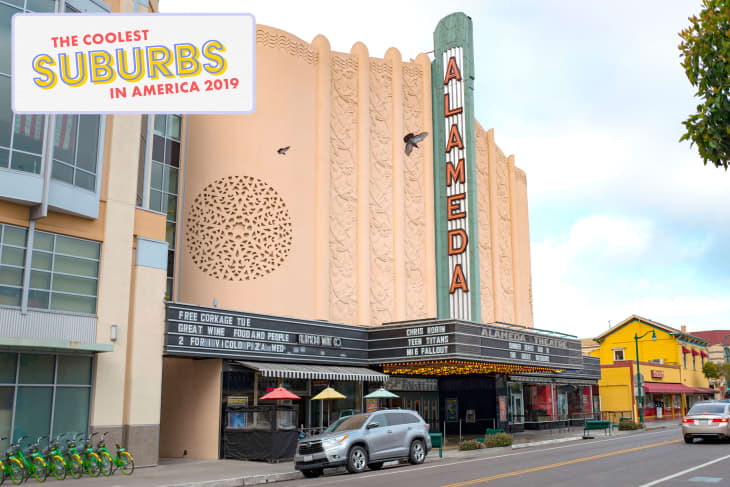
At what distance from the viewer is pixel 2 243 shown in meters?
19.5

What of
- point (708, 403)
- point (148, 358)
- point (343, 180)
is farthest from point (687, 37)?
point (343, 180)

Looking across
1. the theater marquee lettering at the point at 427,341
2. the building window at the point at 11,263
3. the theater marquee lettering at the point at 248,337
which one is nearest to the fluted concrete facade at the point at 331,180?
the theater marquee lettering at the point at 248,337

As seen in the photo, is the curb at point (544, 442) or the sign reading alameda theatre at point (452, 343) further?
the sign reading alameda theatre at point (452, 343)

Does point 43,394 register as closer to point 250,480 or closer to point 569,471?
point 250,480

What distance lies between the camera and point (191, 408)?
88.4ft

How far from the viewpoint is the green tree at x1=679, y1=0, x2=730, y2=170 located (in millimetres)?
8398

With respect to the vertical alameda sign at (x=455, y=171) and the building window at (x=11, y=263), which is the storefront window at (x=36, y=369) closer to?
the building window at (x=11, y=263)

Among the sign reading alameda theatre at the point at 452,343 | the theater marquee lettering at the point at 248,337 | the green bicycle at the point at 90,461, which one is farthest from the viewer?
the sign reading alameda theatre at the point at 452,343

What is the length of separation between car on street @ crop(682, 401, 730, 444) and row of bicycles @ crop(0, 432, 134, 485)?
815 inches

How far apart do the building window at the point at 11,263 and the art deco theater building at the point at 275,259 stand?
58mm

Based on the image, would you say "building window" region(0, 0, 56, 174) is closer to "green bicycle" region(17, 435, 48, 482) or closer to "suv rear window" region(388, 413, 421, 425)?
"green bicycle" region(17, 435, 48, 482)

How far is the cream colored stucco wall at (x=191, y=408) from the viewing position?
26.1 m

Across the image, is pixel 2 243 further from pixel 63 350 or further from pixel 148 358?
pixel 148 358

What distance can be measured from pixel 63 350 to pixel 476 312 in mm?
24014
